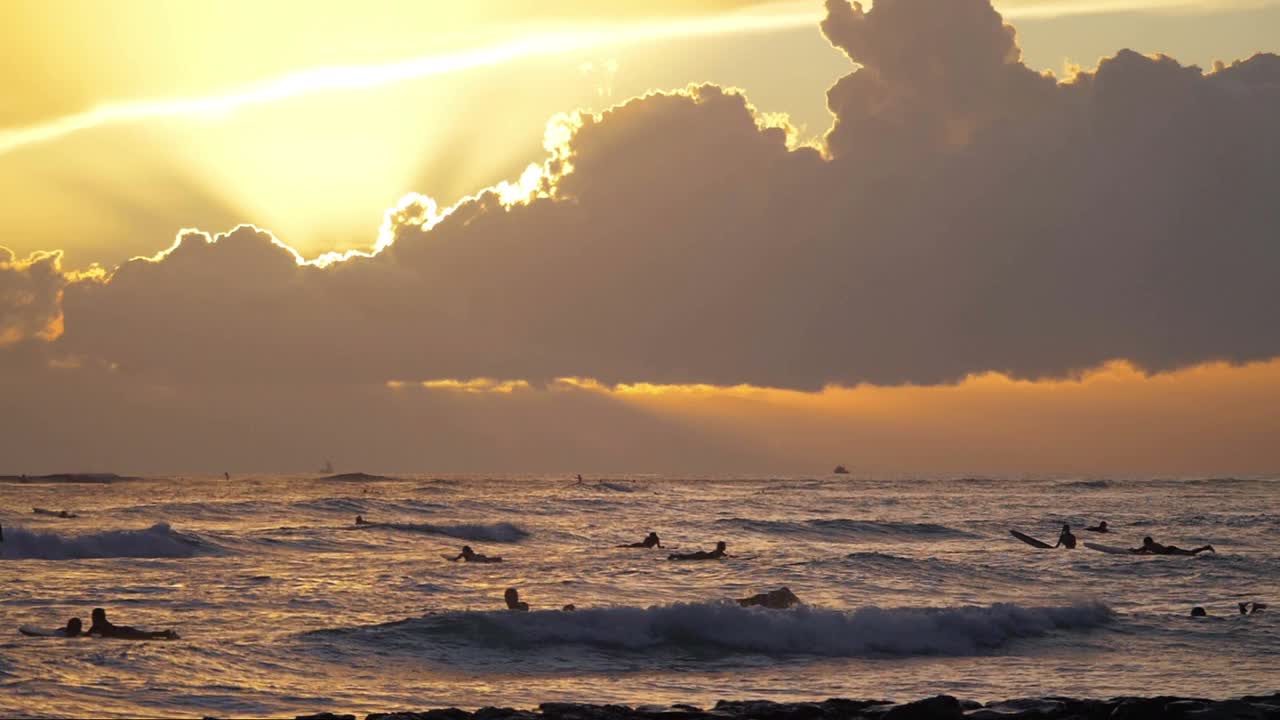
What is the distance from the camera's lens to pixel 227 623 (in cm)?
2692

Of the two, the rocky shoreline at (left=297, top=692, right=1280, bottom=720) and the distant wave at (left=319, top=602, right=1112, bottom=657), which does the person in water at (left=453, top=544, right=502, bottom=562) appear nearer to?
the distant wave at (left=319, top=602, right=1112, bottom=657)

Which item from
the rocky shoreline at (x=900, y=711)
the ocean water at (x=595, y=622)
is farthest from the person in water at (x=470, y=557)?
the rocky shoreline at (x=900, y=711)

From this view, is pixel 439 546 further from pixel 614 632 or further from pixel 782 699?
pixel 782 699

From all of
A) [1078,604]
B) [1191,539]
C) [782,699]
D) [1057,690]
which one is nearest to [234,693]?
[782,699]

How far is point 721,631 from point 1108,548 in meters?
25.2

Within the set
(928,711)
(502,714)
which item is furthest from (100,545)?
(928,711)

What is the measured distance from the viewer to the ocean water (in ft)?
71.9

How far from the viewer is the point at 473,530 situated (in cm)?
5975

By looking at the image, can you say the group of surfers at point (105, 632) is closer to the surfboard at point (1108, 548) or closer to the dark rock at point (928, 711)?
the dark rock at point (928, 711)

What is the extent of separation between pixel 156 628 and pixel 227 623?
4.60 feet

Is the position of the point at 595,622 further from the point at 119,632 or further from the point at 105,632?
the point at 105,632

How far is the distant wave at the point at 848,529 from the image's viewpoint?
60.9 meters

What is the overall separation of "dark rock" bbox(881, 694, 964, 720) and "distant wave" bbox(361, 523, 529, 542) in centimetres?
4063

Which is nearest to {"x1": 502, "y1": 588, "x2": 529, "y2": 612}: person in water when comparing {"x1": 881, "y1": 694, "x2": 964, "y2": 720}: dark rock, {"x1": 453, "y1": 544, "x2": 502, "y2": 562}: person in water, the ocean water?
the ocean water
